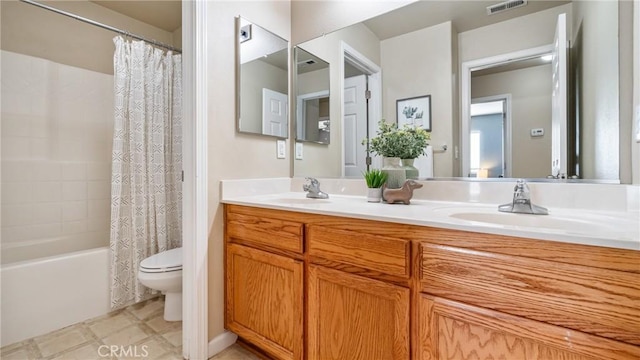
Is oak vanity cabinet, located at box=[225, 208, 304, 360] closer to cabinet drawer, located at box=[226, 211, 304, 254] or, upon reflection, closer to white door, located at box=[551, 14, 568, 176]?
cabinet drawer, located at box=[226, 211, 304, 254]

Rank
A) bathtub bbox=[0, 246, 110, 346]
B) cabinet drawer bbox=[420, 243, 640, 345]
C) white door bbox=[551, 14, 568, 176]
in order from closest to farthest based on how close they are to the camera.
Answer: cabinet drawer bbox=[420, 243, 640, 345] → white door bbox=[551, 14, 568, 176] → bathtub bbox=[0, 246, 110, 346]

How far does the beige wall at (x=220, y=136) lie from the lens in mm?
1492

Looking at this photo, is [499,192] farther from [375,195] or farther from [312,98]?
[312,98]

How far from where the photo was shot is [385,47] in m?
1.61

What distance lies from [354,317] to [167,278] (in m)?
1.28

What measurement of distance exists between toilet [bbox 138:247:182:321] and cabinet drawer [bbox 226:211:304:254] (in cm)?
55

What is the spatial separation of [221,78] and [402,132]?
1029 mm

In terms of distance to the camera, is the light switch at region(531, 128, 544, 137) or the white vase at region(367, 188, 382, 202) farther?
the white vase at region(367, 188, 382, 202)

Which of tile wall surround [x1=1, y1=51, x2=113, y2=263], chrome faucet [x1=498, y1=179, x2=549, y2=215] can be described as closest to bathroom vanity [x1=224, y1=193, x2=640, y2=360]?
chrome faucet [x1=498, y1=179, x2=549, y2=215]

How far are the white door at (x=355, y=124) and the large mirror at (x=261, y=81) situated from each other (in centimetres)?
45

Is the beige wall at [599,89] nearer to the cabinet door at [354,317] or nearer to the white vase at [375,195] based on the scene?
the white vase at [375,195]

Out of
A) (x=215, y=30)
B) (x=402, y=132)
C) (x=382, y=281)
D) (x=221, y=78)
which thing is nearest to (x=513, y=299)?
(x=382, y=281)

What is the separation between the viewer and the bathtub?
162 cm

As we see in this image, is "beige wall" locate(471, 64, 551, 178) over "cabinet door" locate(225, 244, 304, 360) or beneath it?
over
